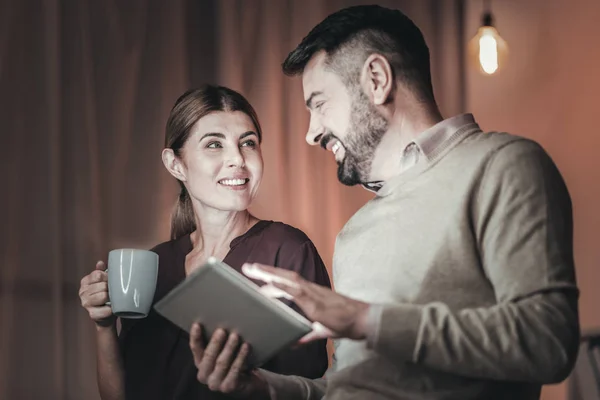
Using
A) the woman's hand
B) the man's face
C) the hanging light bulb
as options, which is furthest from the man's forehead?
the hanging light bulb

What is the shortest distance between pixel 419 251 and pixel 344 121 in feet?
0.84

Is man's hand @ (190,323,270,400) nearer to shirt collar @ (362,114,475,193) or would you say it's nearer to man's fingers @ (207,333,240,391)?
man's fingers @ (207,333,240,391)

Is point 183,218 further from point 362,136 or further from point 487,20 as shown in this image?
point 487,20

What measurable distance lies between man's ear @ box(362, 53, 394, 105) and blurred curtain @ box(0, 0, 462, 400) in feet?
2.01

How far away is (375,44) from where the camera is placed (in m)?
1.29

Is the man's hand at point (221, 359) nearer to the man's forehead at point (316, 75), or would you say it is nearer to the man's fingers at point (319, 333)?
the man's fingers at point (319, 333)

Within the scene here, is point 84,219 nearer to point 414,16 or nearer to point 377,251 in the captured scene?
point 377,251

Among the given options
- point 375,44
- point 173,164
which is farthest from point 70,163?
point 375,44

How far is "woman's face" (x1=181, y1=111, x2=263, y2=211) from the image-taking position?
1558mm

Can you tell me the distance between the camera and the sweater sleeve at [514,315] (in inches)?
39.9

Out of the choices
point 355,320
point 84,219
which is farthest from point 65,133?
point 355,320

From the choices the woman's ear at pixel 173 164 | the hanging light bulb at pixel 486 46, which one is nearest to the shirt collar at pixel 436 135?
the woman's ear at pixel 173 164

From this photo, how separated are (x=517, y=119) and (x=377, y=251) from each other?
1130mm

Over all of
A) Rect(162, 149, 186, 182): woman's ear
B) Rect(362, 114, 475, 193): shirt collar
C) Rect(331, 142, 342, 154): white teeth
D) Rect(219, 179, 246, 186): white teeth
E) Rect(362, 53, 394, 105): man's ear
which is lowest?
Rect(219, 179, 246, 186): white teeth
